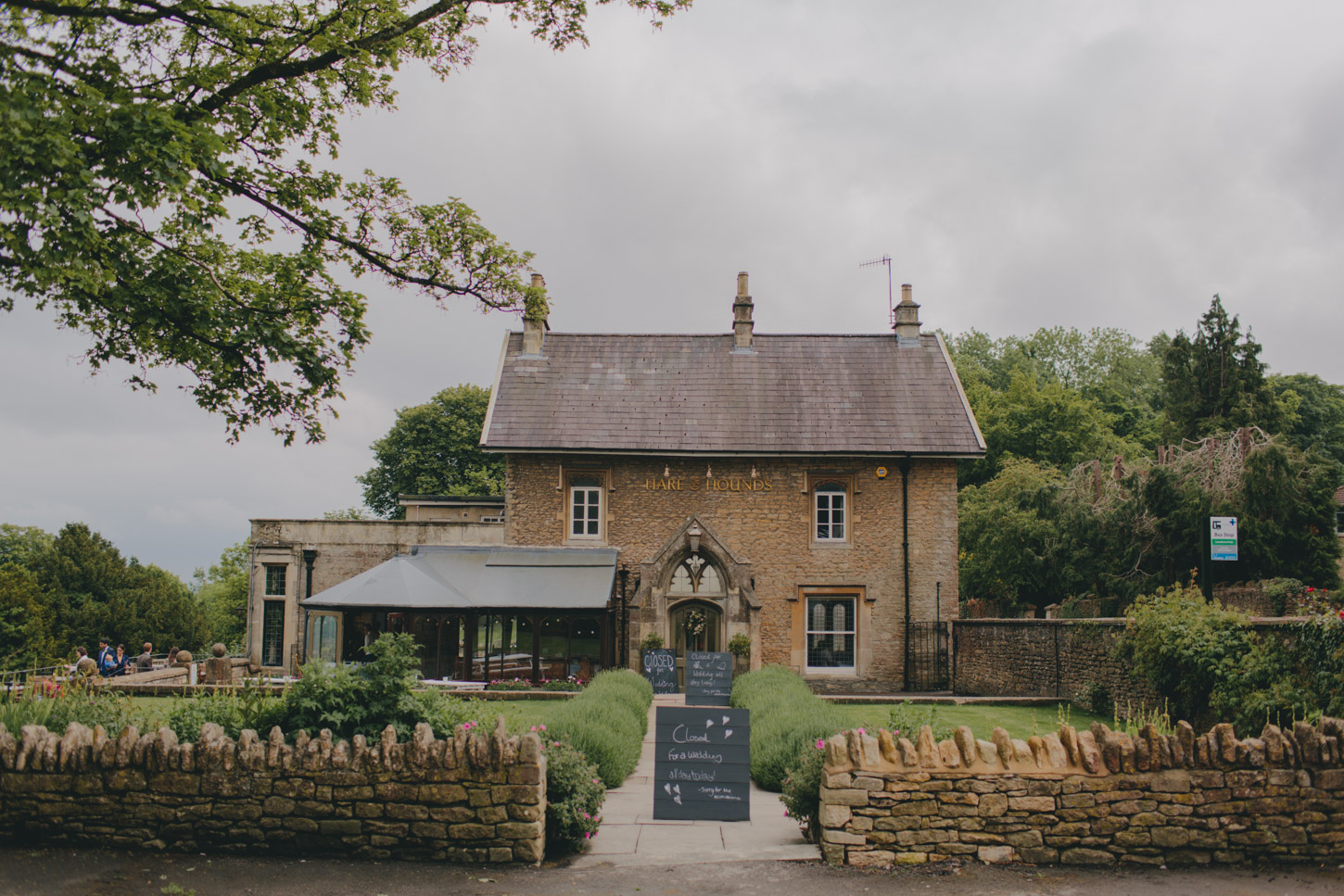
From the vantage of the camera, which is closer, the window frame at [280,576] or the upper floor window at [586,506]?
the upper floor window at [586,506]

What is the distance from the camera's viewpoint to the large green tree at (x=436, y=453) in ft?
161

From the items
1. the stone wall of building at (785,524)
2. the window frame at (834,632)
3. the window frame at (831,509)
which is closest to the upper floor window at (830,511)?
the window frame at (831,509)

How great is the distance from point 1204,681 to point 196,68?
48.8ft

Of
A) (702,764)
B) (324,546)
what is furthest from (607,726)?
(324,546)

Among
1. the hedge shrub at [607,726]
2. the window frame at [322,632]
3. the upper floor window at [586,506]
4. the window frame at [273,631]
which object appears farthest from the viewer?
the window frame at [273,631]

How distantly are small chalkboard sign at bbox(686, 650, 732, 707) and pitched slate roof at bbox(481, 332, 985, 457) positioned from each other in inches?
335

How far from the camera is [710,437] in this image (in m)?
24.0

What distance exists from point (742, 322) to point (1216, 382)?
898 inches

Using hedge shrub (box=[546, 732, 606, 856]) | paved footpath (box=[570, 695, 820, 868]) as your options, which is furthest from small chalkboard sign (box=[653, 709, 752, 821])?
hedge shrub (box=[546, 732, 606, 856])

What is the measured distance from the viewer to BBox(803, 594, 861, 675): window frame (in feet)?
77.4

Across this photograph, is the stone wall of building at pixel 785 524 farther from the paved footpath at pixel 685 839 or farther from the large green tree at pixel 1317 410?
the large green tree at pixel 1317 410

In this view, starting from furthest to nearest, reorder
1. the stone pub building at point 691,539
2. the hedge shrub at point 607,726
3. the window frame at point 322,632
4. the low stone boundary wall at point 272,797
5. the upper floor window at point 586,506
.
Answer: the upper floor window at point 586,506 → the window frame at point 322,632 → the stone pub building at point 691,539 → the hedge shrub at point 607,726 → the low stone boundary wall at point 272,797

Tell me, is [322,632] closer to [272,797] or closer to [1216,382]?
[272,797]

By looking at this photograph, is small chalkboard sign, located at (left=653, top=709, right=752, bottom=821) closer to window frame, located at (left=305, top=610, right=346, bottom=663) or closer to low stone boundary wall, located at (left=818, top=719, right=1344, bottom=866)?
low stone boundary wall, located at (left=818, top=719, right=1344, bottom=866)
